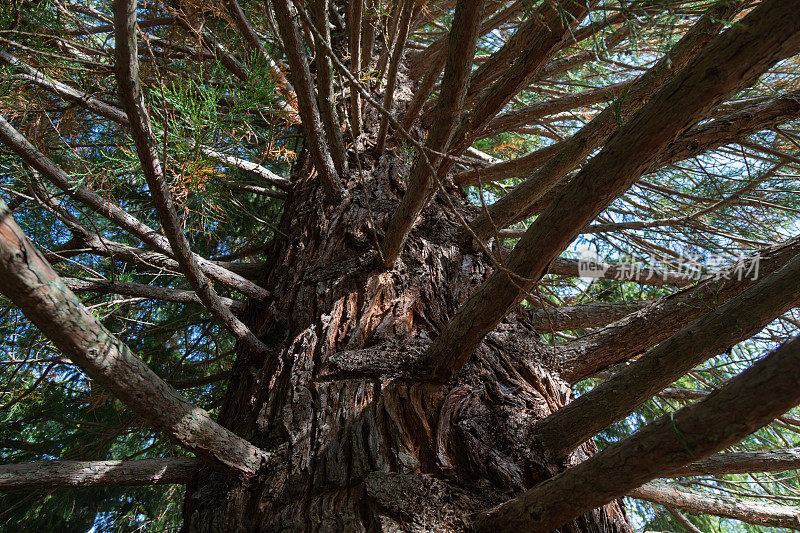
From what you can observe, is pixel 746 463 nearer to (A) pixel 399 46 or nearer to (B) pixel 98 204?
(A) pixel 399 46

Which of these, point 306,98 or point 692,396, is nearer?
point 306,98

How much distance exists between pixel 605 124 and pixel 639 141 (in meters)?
0.65

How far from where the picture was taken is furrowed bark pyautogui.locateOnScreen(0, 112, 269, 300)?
50.2 inches

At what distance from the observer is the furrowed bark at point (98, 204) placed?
4.18ft

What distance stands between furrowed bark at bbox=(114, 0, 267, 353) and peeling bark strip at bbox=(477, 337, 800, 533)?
1.05 m

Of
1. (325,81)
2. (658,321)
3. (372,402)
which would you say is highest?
(325,81)

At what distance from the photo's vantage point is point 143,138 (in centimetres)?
109

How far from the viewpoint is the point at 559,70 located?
2871 millimetres

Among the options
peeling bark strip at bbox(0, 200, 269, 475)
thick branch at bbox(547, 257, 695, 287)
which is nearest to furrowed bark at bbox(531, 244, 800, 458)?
peeling bark strip at bbox(0, 200, 269, 475)

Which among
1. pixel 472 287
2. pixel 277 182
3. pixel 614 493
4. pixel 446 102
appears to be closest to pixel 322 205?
pixel 277 182

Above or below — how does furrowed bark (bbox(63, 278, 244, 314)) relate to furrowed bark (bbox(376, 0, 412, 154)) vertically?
below

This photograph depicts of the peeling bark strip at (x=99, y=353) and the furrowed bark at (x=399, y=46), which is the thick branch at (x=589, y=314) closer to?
the furrowed bark at (x=399, y=46)

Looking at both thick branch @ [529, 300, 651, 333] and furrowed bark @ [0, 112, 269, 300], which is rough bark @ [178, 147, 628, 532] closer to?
furrowed bark @ [0, 112, 269, 300]

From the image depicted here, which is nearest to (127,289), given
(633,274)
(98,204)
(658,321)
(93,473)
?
(98,204)
